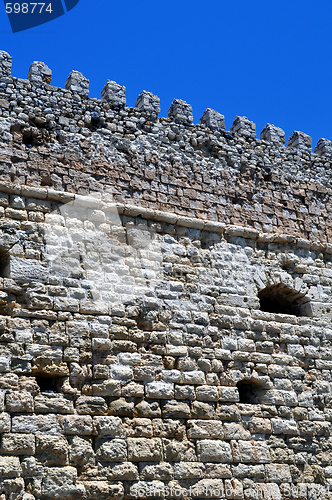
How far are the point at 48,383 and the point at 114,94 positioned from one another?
11.4ft

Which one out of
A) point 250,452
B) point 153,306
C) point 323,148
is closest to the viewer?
point 250,452

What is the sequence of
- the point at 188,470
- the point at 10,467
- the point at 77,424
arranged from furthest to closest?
the point at 188,470 < the point at 77,424 < the point at 10,467

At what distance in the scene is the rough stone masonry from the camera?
6629mm

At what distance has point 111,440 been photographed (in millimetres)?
6688

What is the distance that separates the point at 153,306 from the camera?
754 cm

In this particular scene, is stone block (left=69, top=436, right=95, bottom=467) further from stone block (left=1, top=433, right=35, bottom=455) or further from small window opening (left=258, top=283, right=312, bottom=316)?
small window opening (left=258, top=283, right=312, bottom=316)

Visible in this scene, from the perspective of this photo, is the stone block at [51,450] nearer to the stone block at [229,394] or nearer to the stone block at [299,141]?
the stone block at [229,394]

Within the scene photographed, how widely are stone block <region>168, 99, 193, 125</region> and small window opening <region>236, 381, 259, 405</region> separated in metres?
3.11

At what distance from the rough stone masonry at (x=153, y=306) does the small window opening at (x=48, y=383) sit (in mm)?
13

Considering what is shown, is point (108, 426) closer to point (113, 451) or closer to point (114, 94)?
point (113, 451)

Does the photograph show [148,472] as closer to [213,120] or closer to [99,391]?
[99,391]

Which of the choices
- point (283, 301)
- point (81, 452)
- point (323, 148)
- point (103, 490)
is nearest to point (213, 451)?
point (103, 490)

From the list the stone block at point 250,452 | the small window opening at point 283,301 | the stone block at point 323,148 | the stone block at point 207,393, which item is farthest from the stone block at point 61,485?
the stone block at point 323,148

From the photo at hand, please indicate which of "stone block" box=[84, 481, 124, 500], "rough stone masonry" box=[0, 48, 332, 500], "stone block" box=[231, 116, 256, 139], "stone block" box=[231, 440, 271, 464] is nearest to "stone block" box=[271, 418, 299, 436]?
"rough stone masonry" box=[0, 48, 332, 500]
